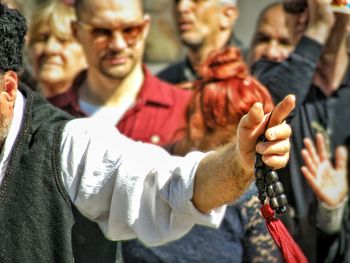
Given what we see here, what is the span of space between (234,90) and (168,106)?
1.05m

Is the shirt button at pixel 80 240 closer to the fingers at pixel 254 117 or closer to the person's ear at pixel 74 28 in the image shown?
the fingers at pixel 254 117

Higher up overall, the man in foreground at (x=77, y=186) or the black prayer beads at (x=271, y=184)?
the black prayer beads at (x=271, y=184)

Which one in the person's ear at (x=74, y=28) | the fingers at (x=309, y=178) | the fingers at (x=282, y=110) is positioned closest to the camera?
the fingers at (x=282, y=110)

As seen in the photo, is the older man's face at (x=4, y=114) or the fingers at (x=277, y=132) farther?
the older man's face at (x=4, y=114)

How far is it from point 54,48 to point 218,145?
2.00m

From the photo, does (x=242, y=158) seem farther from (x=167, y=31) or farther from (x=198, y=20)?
(x=167, y=31)

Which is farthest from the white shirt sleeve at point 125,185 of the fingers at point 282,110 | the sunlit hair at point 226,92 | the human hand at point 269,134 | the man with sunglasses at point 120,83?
the man with sunglasses at point 120,83

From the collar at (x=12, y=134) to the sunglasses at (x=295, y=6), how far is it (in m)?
1.98

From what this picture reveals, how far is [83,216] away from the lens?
281 cm

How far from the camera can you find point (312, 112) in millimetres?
4332

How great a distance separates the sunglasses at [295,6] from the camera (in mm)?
4523

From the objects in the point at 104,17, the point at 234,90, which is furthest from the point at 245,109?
the point at 104,17

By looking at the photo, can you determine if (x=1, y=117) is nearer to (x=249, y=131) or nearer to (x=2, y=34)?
(x=2, y=34)

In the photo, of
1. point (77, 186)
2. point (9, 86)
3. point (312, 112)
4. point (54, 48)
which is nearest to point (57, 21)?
point (54, 48)
